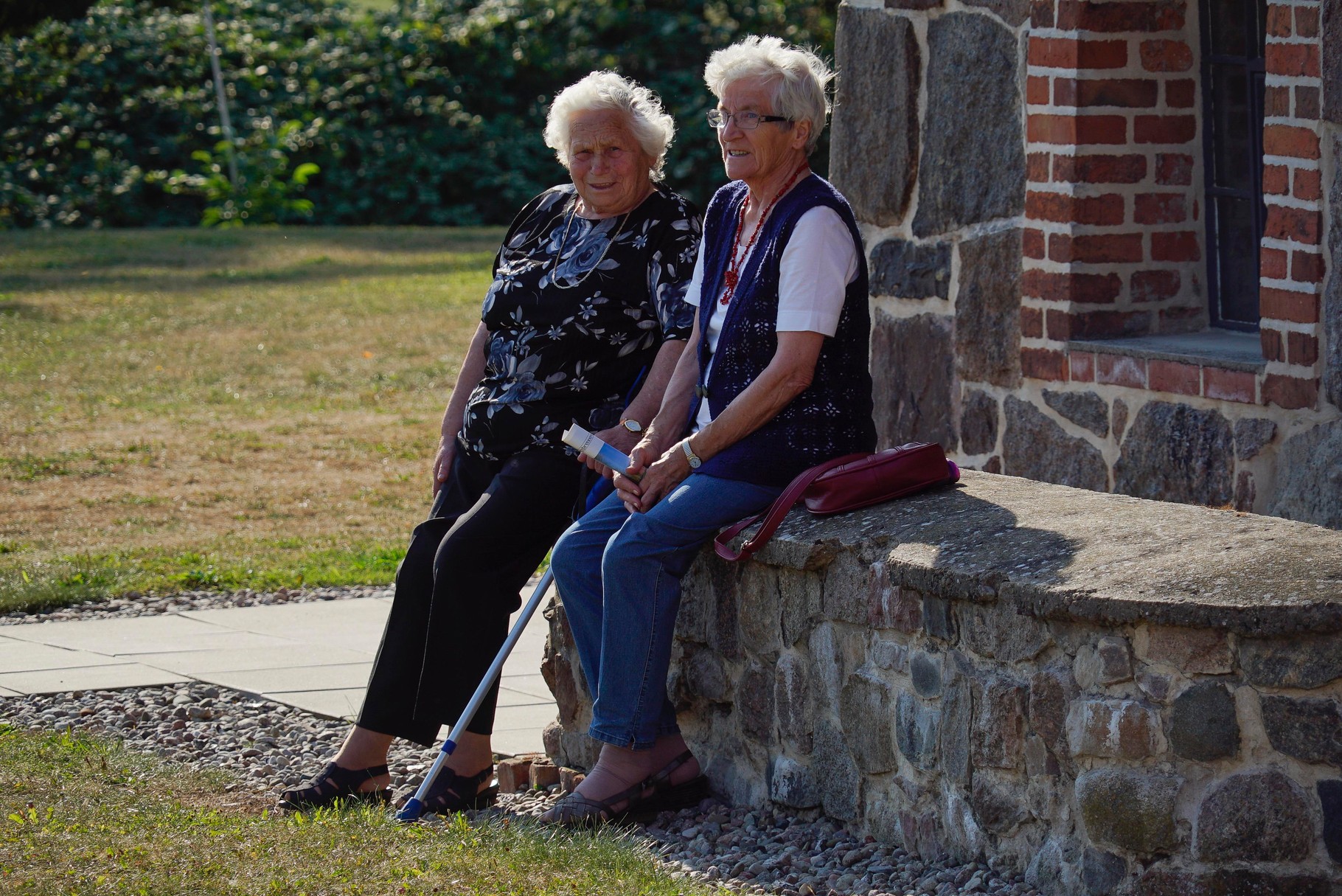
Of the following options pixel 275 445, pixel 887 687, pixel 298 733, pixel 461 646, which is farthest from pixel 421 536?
pixel 275 445

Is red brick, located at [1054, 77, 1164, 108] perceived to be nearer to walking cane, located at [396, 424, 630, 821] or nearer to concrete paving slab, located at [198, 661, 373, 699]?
walking cane, located at [396, 424, 630, 821]

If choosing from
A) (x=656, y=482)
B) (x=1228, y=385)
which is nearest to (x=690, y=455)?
(x=656, y=482)

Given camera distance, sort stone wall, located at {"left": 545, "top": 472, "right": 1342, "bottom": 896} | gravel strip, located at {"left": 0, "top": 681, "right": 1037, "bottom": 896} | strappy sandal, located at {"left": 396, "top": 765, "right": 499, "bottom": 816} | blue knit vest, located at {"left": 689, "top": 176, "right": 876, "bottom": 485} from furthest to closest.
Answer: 1. strappy sandal, located at {"left": 396, "top": 765, "right": 499, "bottom": 816}
2. blue knit vest, located at {"left": 689, "top": 176, "right": 876, "bottom": 485}
3. gravel strip, located at {"left": 0, "top": 681, "right": 1037, "bottom": 896}
4. stone wall, located at {"left": 545, "top": 472, "right": 1342, "bottom": 896}

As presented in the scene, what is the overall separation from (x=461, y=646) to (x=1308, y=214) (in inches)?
90.7

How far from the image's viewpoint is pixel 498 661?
163 inches

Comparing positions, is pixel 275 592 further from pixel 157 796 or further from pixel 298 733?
pixel 157 796

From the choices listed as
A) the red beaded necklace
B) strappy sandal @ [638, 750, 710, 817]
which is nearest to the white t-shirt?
the red beaded necklace

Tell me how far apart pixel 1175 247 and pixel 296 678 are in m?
2.87

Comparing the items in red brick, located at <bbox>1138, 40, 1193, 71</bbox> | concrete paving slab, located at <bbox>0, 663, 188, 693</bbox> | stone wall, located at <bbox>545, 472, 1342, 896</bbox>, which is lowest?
concrete paving slab, located at <bbox>0, 663, 188, 693</bbox>

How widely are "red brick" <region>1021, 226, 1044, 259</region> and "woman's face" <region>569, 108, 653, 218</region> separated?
1284mm

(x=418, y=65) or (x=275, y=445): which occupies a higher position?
(x=418, y=65)

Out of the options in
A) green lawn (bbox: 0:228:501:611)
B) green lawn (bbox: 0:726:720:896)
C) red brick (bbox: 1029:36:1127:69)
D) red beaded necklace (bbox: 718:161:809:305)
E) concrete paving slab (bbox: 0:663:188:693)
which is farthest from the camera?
green lawn (bbox: 0:228:501:611)

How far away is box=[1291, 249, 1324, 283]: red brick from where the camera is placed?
427 cm

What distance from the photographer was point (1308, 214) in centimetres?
428
